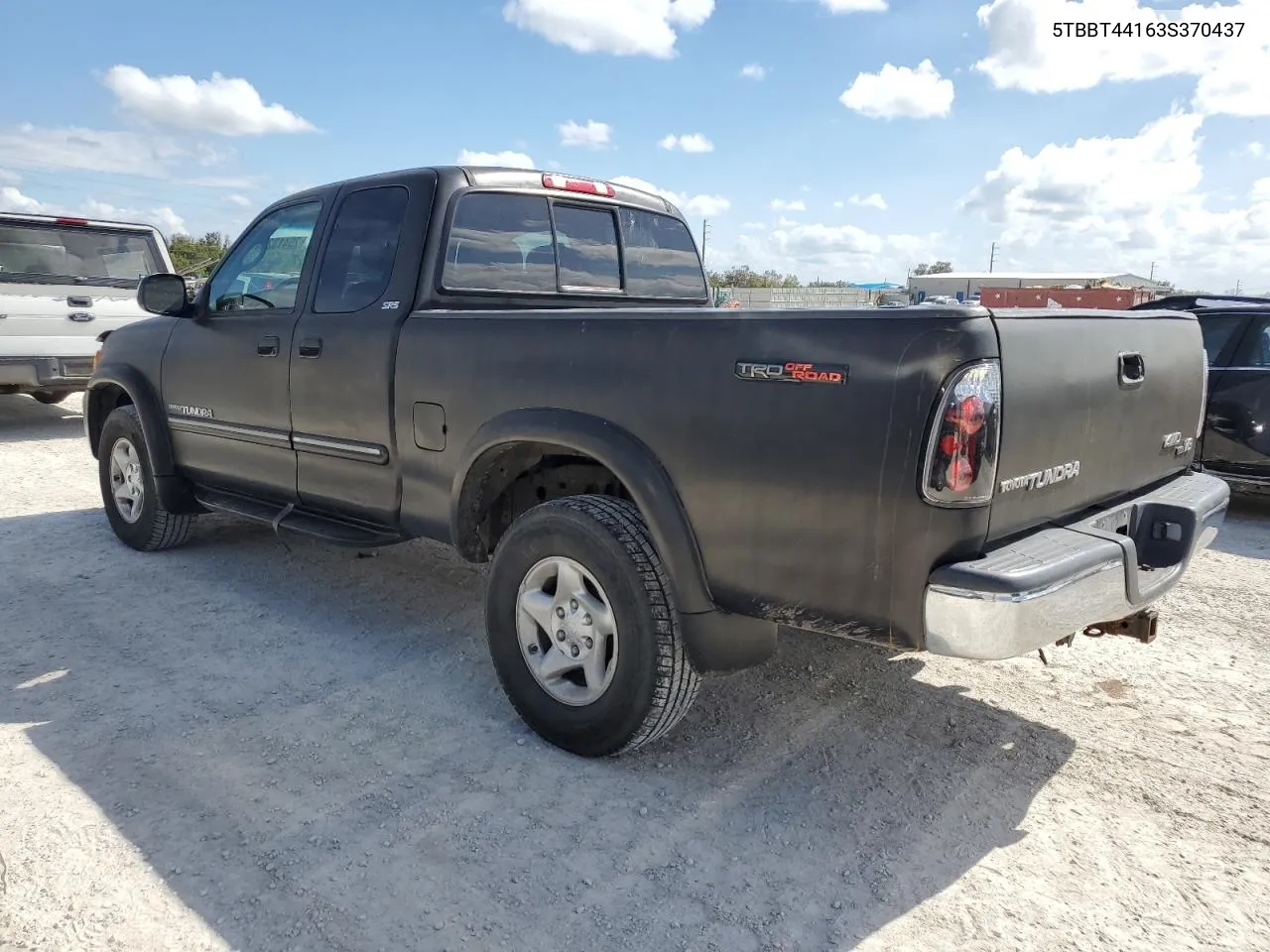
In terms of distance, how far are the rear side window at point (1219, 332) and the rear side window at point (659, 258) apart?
432cm

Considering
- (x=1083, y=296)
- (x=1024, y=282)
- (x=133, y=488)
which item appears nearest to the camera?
(x=133, y=488)

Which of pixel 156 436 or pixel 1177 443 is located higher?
pixel 1177 443

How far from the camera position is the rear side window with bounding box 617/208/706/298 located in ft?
15.5

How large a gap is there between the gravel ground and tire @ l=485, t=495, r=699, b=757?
0.17 metres

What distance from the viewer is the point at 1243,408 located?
6.77 meters

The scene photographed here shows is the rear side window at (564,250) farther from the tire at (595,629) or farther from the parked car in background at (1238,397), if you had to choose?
the parked car in background at (1238,397)

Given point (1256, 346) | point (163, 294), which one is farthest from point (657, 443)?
point (1256, 346)

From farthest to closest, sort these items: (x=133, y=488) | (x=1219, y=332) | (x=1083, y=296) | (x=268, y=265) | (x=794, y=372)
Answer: (x=1083, y=296), (x=1219, y=332), (x=133, y=488), (x=268, y=265), (x=794, y=372)

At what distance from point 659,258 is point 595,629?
2.49 metres

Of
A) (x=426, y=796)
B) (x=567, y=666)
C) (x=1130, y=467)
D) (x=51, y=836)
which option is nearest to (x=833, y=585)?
(x=567, y=666)

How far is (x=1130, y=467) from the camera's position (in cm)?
304

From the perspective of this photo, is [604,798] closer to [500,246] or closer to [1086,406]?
[1086,406]

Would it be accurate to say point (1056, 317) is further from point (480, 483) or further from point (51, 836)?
point (51, 836)

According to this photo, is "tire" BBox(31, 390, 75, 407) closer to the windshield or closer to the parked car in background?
the windshield
